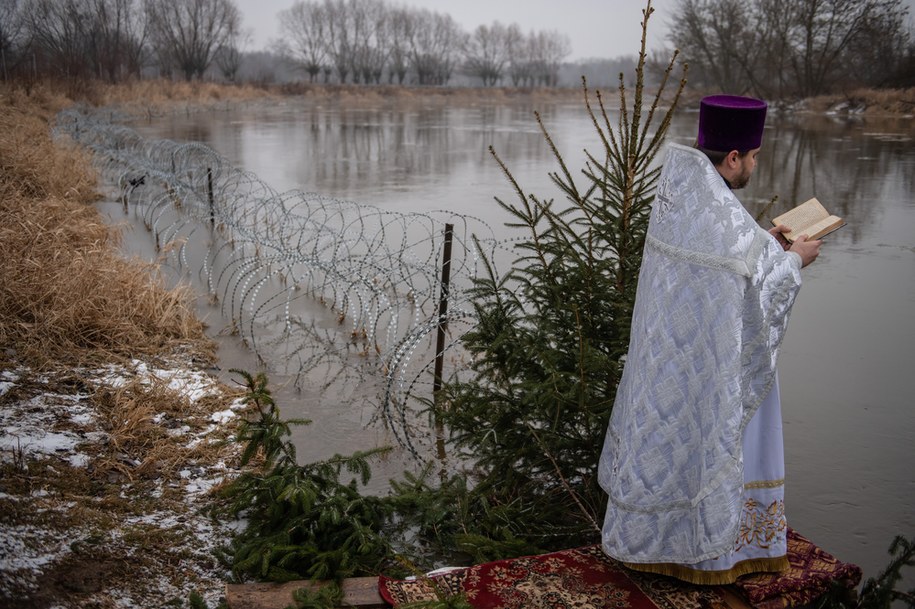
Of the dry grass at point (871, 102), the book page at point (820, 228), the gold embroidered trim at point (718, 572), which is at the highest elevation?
the dry grass at point (871, 102)

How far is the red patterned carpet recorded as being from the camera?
10.5 feet

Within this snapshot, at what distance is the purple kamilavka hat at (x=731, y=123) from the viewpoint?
2.99 meters

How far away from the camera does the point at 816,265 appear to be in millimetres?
10906

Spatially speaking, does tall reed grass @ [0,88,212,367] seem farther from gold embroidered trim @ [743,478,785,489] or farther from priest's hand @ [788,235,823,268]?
priest's hand @ [788,235,823,268]

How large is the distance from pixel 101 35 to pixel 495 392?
185 feet

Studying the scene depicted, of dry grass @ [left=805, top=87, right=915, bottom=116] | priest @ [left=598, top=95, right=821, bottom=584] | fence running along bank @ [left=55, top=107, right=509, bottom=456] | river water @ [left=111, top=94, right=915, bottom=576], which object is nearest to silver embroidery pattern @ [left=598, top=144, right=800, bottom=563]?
priest @ [left=598, top=95, right=821, bottom=584]

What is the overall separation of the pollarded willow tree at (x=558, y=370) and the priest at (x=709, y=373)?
2.02ft

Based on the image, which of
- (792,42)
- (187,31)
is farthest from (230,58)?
(792,42)

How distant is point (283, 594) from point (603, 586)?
1.43m

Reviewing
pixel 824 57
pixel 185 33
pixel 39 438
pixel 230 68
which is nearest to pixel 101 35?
pixel 185 33

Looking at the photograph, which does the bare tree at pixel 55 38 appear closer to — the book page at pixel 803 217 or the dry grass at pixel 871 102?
the book page at pixel 803 217

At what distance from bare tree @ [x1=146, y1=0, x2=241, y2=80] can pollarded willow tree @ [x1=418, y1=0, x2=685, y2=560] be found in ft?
267

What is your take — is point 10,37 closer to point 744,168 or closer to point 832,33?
point 744,168

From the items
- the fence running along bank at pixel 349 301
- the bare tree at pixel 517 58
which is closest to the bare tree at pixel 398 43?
the bare tree at pixel 517 58
